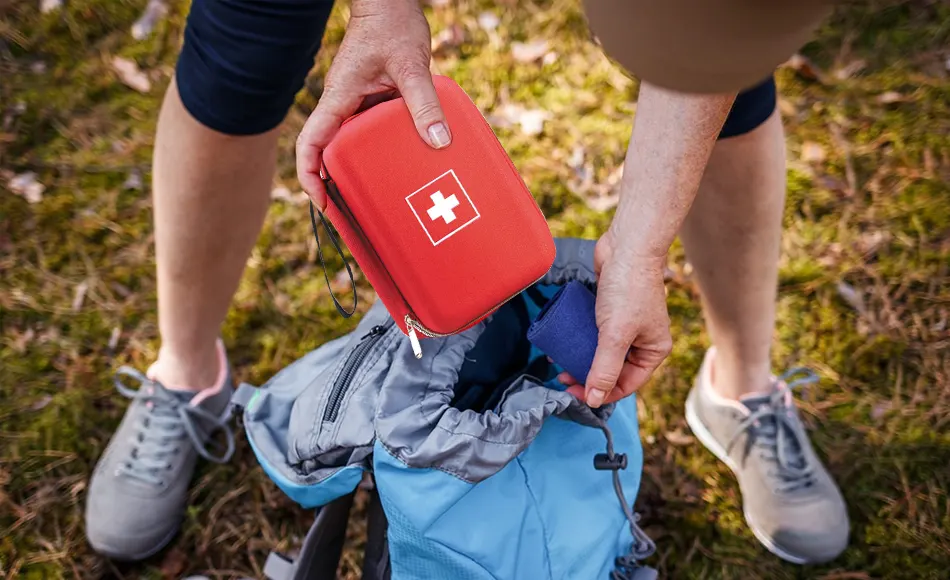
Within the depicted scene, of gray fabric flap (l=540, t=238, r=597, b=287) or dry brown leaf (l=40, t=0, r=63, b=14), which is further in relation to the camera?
dry brown leaf (l=40, t=0, r=63, b=14)

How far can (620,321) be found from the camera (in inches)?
55.5

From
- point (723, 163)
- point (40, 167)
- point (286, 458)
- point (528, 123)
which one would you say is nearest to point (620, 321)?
point (723, 163)

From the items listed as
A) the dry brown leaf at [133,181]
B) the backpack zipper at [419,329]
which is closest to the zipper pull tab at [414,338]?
the backpack zipper at [419,329]

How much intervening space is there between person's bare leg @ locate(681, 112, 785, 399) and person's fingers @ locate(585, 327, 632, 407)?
59 cm

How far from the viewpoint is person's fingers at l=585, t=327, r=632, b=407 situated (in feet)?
4.63

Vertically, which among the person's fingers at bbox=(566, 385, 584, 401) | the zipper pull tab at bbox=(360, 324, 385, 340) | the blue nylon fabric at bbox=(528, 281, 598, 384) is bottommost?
the person's fingers at bbox=(566, 385, 584, 401)

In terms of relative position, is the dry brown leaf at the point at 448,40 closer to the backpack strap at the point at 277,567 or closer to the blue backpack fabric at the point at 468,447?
the blue backpack fabric at the point at 468,447

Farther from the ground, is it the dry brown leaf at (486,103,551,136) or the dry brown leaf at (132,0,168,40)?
the dry brown leaf at (132,0,168,40)

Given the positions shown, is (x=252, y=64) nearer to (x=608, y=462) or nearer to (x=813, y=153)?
(x=608, y=462)

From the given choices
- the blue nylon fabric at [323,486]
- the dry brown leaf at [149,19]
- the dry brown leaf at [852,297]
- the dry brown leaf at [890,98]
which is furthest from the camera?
the dry brown leaf at [149,19]

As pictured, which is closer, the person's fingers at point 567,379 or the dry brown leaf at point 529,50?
the person's fingers at point 567,379

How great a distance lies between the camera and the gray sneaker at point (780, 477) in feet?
7.13

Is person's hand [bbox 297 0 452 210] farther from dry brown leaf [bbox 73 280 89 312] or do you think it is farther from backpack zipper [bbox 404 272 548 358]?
dry brown leaf [bbox 73 280 89 312]

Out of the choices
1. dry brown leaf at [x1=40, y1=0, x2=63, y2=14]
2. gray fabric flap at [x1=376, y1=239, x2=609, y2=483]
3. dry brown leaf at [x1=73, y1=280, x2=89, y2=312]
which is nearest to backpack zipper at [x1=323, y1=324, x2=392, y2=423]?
gray fabric flap at [x1=376, y1=239, x2=609, y2=483]
